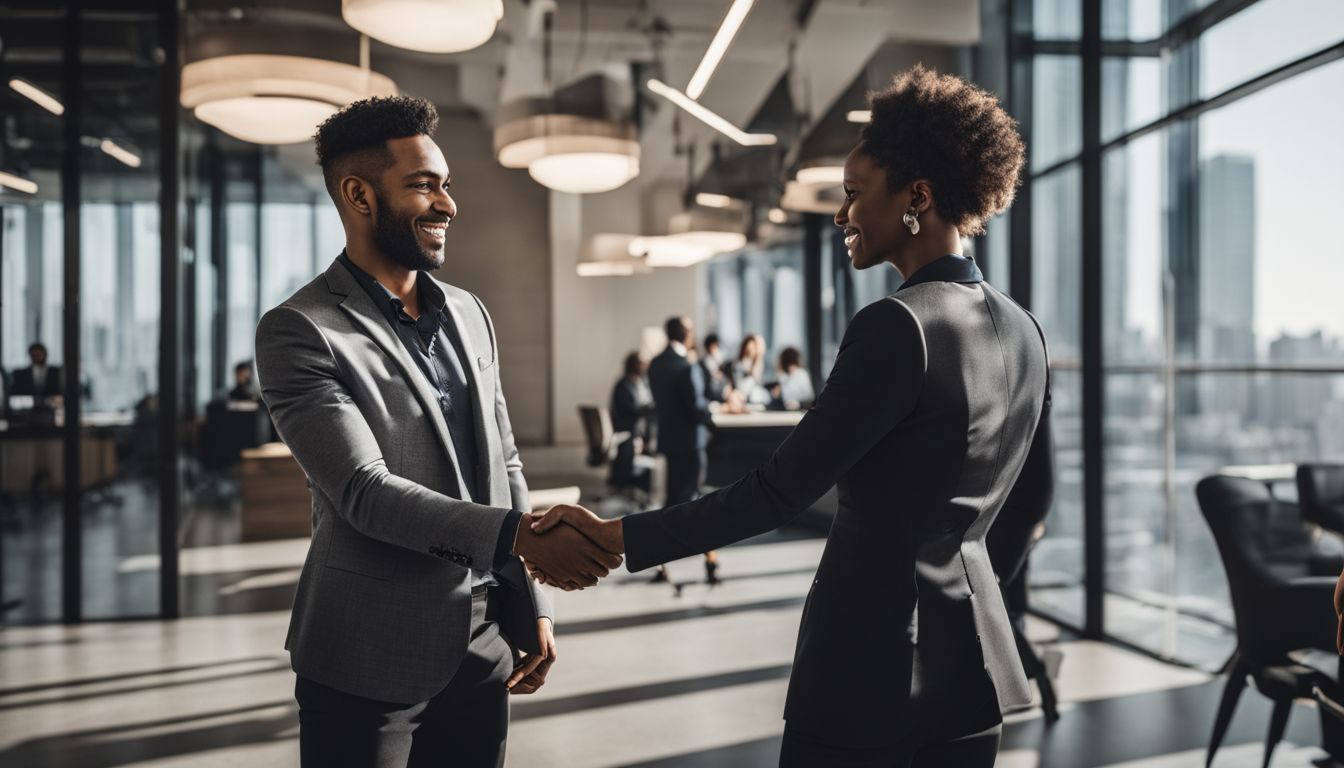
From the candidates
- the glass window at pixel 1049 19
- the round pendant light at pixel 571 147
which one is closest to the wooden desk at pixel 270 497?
the round pendant light at pixel 571 147

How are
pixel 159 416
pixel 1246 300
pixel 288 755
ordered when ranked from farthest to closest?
pixel 159 416, pixel 1246 300, pixel 288 755

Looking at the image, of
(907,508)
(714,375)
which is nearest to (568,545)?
(907,508)

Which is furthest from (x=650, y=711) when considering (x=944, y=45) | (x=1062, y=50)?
(x=944, y=45)

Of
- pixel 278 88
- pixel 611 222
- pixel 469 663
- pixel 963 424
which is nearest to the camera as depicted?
pixel 963 424

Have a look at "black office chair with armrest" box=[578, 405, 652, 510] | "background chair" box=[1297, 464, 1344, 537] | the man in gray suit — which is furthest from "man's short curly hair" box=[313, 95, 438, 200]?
"black office chair with armrest" box=[578, 405, 652, 510]

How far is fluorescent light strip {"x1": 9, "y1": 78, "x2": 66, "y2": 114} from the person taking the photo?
5.71 m

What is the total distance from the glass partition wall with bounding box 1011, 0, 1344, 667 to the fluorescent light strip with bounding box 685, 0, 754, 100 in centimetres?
202

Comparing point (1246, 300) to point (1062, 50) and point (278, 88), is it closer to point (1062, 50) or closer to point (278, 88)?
point (1062, 50)

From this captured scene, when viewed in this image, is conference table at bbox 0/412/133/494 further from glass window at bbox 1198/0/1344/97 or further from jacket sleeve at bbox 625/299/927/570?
glass window at bbox 1198/0/1344/97

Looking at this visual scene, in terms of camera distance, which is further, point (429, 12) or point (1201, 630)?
point (1201, 630)

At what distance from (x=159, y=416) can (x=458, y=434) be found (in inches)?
201

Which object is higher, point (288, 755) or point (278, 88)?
point (278, 88)

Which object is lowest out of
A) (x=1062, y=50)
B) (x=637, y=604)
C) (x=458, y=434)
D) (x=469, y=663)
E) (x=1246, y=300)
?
(x=637, y=604)

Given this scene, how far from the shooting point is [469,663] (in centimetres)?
149
